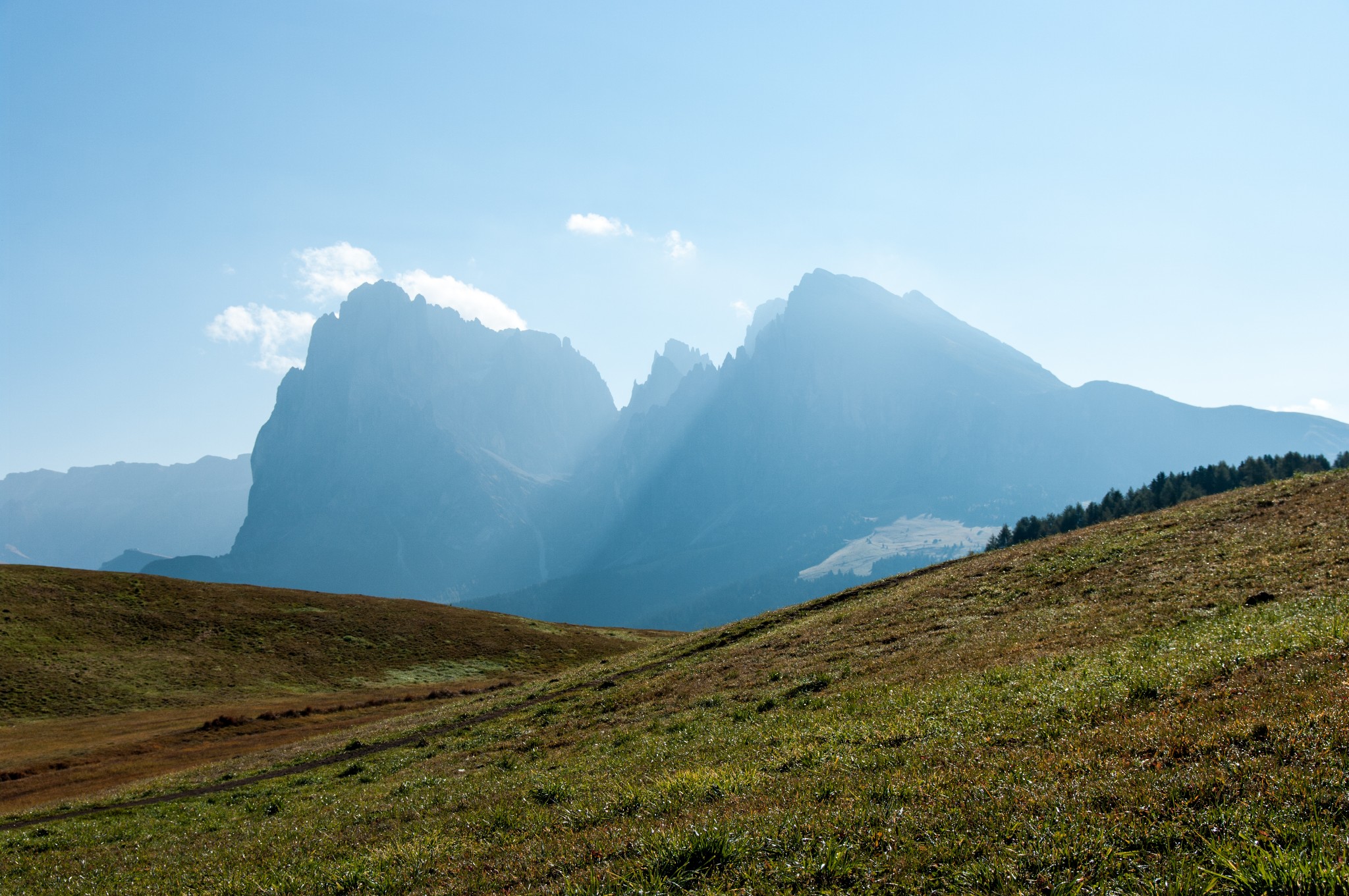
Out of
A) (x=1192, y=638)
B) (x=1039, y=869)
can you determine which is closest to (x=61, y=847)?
(x=1039, y=869)

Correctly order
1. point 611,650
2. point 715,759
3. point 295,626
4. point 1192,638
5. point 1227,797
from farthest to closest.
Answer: point 611,650 < point 295,626 < point 1192,638 < point 715,759 < point 1227,797

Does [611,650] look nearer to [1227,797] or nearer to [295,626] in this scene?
[295,626]

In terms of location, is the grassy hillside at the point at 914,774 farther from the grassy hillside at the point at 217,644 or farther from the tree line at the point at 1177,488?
the tree line at the point at 1177,488

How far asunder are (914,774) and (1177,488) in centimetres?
18322

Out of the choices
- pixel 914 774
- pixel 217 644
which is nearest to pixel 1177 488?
pixel 914 774

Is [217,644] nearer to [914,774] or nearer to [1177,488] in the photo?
[914,774]

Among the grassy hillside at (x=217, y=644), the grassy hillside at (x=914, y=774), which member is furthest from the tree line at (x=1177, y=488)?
the grassy hillside at (x=914, y=774)

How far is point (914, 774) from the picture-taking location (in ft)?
35.4

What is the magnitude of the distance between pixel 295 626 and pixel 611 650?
1834 inches

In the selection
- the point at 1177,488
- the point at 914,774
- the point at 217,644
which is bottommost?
the point at 217,644

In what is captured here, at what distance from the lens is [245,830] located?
19.0 m

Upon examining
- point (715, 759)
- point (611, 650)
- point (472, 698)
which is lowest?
point (611, 650)

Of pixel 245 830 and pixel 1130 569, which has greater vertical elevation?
pixel 1130 569

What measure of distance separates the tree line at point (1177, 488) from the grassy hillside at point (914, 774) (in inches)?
4826
